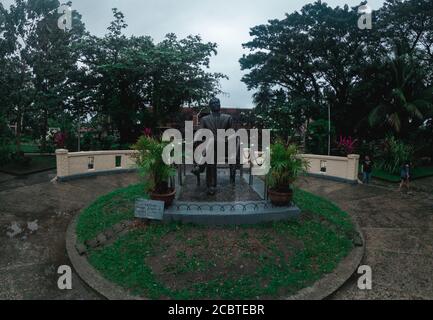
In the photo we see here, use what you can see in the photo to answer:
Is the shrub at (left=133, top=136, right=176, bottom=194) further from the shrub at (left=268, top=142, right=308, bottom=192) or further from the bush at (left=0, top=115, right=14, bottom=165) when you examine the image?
the bush at (left=0, top=115, right=14, bottom=165)

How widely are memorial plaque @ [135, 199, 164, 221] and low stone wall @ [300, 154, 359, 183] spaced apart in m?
7.94

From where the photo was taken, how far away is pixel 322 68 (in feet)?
71.4

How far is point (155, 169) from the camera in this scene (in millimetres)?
7125

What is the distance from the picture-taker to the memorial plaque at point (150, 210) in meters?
6.79

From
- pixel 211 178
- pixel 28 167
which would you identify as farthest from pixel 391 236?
pixel 28 167

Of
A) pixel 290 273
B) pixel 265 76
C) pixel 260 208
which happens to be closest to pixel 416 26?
pixel 265 76

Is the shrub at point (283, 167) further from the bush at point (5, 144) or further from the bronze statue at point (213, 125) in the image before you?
the bush at point (5, 144)

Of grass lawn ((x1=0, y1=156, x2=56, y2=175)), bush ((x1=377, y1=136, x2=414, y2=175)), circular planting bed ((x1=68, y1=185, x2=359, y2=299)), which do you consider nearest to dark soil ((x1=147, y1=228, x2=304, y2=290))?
circular planting bed ((x1=68, y1=185, x2=359, y2=299))

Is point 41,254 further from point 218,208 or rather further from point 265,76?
point 265,76

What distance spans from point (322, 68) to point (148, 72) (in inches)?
487

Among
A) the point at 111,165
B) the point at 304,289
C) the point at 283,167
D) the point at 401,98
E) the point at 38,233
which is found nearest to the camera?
the point at 304,289

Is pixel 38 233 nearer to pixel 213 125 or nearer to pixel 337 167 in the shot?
pixel 213 125

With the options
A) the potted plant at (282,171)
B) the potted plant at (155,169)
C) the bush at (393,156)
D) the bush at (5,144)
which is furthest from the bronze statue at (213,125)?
the bush at (5,144)

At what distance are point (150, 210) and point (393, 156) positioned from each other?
1508 centimetres
